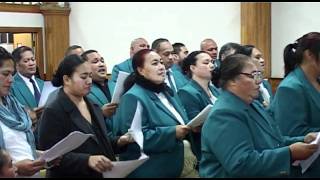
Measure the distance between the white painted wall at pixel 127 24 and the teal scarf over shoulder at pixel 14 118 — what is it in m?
5.38

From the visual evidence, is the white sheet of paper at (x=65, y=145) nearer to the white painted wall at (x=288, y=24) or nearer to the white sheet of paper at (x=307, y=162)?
the white sheet of paper at (x=307, y=162)

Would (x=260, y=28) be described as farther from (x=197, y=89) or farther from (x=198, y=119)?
(x=198, y=119)

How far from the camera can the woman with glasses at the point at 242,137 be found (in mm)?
1956

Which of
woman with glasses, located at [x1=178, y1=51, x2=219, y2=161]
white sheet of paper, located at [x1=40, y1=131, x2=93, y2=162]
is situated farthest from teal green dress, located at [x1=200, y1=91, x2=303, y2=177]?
woman with glasses, located at [x1=178, y1=51, x2=219, y2=161]

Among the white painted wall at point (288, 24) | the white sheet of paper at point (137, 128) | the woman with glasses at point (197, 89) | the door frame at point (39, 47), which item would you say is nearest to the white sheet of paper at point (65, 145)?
the white sheet of paper at point (137, 128)

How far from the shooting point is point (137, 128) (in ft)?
9.18

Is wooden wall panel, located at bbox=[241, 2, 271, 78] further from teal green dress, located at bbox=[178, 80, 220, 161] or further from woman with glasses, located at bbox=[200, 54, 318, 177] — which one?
woman with glasses, located at bbox=[200, 54, 318, 177]

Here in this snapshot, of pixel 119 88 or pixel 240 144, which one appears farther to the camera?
pixel 119 88

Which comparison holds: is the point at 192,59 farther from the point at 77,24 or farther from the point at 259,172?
the point at 77,24

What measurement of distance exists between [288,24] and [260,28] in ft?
1.34

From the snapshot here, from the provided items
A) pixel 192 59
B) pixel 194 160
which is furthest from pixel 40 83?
pixel 194 160

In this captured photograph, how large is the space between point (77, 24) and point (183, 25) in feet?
5.76

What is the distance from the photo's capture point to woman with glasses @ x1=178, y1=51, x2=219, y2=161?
338 centimetres

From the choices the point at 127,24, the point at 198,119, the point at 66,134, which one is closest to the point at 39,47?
the point at 127,24
